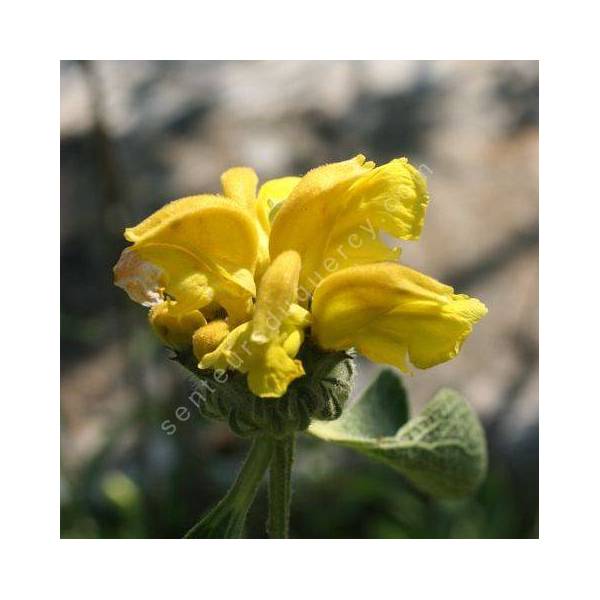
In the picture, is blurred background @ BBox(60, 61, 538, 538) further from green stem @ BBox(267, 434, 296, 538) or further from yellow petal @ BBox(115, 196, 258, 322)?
green stem @ BBox(267, 434, 296, 538)

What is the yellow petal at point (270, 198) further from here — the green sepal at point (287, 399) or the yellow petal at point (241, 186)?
the green sepal at point (287, 399)

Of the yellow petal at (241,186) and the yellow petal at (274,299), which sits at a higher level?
the yellow petal at (241,186)

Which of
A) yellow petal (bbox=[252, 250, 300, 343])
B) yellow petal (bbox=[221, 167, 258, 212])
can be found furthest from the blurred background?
yellow petal (bbox=[252, 250, 300, 343])

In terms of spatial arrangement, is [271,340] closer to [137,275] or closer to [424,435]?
[137,275]

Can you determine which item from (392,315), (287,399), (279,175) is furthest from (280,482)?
(279,175)

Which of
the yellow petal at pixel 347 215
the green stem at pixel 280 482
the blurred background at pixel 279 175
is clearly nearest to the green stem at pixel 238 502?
the green stem at pixel 280 482

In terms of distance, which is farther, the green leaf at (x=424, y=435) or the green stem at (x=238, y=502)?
the green leaf at (x=424, y=435)

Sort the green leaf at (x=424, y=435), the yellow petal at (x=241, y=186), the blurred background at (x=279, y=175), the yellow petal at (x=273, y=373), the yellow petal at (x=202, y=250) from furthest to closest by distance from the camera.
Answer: the blurred background at (x=279, y=175) < the green leaf at (x=424, y=435) < the yellow petal at (x=241, y=186) < the yellow petal at (x=202, y=250) < the yellow petal at (x=273, y=373)
